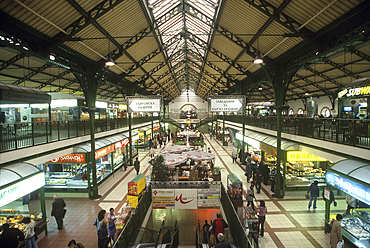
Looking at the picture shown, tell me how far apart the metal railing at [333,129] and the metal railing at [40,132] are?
10931 mm

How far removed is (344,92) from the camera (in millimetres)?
8500

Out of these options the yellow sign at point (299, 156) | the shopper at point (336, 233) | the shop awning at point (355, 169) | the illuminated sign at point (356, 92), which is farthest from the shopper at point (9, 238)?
the illuminated sign at point (356, 92)

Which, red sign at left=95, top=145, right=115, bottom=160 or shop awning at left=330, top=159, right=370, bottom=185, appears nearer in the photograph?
shop awning at left=330, top=159, right=370, bottom=185

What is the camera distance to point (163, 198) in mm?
8898

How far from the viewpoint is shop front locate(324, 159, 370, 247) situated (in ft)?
18.3

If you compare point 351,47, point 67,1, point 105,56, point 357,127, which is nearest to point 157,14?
point 105,56

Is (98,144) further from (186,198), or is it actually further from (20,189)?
(186,198)

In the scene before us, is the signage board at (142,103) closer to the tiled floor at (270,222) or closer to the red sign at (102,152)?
the red sign at (102,152)

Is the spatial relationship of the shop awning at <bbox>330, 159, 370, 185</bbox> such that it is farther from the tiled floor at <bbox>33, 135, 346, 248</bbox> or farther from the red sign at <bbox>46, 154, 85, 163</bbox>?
the red sign at <bbox>46, 154, 85, 163</bbox>

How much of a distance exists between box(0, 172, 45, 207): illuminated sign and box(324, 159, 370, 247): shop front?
970 cm

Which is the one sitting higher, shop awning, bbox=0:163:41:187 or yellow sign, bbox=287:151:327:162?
shop awning, bbox=0:163:41:187

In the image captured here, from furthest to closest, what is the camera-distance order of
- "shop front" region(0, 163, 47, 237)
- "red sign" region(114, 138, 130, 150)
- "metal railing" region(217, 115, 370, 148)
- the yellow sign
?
"red sign" region(114, 138, 130, 150) < the yellow sign < "metal railing" region(217, 115, 370, 148) < "shop front" region(0, 163, 47, 237)

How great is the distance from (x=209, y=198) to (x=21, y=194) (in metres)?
6.70

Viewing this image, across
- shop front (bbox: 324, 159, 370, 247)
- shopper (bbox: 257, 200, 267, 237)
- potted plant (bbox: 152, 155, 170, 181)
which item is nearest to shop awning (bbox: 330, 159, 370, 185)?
shop front (bbox: 324, 159, 370, 247)
